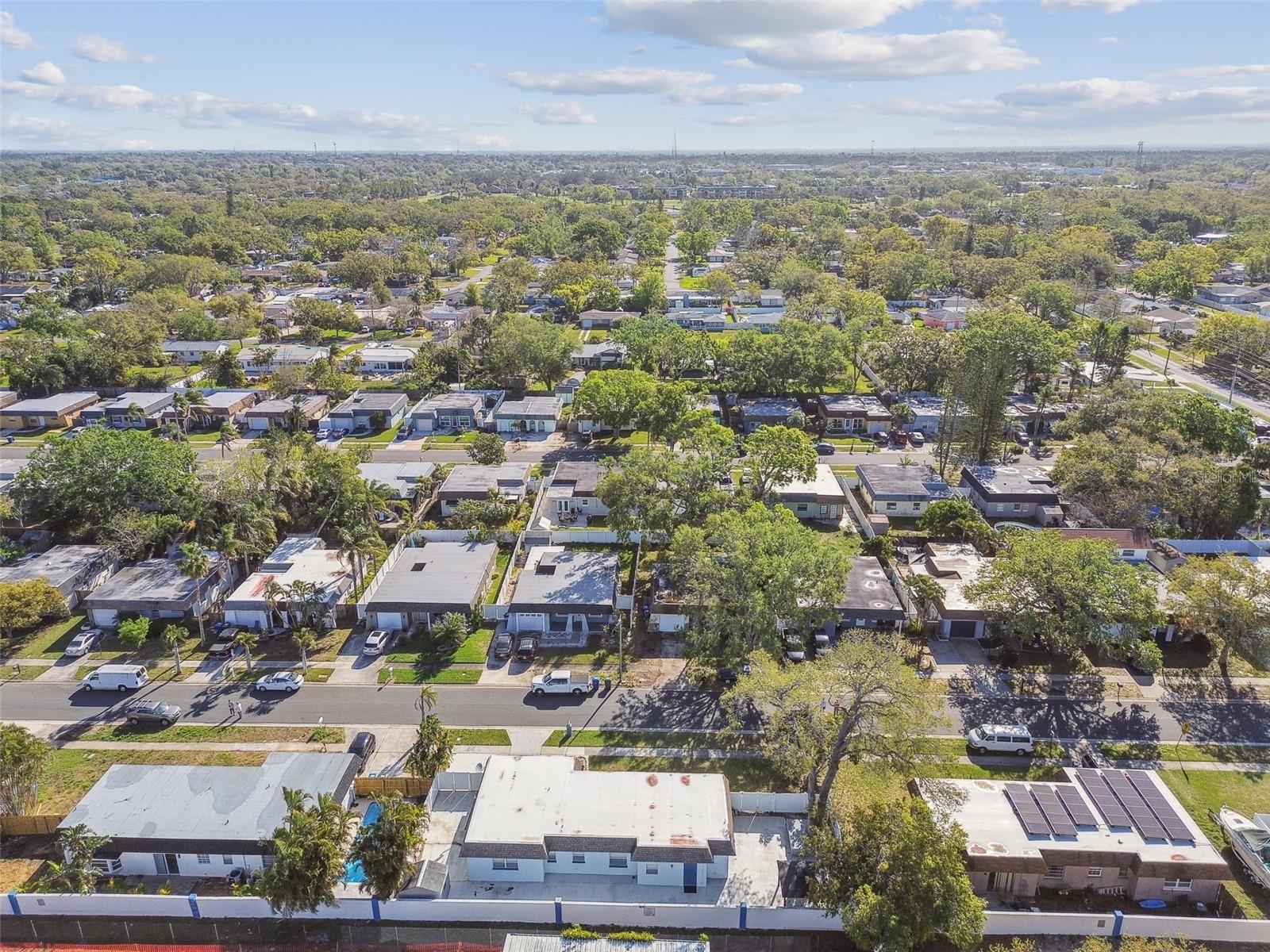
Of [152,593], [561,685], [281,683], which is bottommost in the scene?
[281,683]

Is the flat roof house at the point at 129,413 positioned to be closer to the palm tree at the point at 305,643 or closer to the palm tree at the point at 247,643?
the palm tree at the point at 247,643

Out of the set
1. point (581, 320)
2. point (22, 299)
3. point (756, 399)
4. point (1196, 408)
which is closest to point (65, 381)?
point (22, 299)

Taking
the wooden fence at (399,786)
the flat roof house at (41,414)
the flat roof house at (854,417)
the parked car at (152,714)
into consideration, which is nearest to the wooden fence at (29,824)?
the parked car at (152,714)

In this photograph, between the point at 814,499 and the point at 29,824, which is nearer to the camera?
the point at 29,824

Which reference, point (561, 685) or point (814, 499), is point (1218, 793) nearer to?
point (561, 685)

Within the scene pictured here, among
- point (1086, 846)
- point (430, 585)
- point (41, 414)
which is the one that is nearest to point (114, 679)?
point (430, 585)

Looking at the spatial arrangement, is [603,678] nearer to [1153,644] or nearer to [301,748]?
[301,748]
